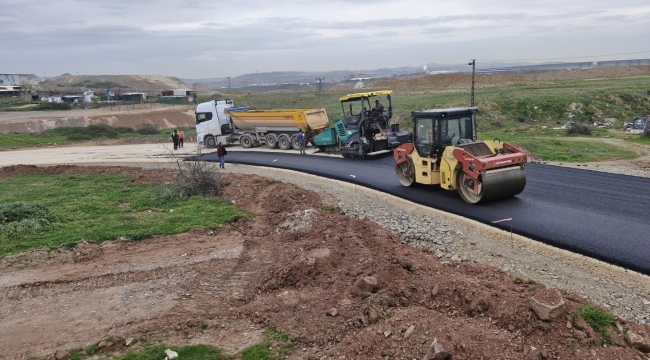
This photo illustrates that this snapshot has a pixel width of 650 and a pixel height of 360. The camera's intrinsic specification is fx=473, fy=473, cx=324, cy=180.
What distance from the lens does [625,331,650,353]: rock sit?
17.7 ft

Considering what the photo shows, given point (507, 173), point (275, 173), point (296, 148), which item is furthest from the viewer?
point (296, 148)

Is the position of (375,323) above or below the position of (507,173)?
below

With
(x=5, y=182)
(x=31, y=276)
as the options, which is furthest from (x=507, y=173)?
(x=5, y=182)

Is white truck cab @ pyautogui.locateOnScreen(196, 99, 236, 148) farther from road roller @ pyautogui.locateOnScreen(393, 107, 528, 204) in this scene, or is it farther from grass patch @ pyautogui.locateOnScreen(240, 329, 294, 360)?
grass patch @ pyautogui.locateOnScreen(240, 329, 294, 360)

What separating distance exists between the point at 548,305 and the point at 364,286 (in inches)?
107

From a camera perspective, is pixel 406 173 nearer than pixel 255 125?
Yes

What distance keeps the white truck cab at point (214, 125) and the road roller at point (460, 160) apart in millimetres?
14996

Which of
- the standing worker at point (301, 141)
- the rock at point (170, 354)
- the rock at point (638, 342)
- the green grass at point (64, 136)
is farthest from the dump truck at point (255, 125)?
the rock at point (638, 342)

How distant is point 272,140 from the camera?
25.0 metres

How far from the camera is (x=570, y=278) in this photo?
7.54 m

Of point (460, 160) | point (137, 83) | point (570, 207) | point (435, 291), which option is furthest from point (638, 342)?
point (137, 83)

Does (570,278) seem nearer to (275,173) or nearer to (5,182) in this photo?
(275,173)

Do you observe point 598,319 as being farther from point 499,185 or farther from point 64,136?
point 64,136

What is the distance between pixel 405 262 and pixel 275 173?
11.2 meters
